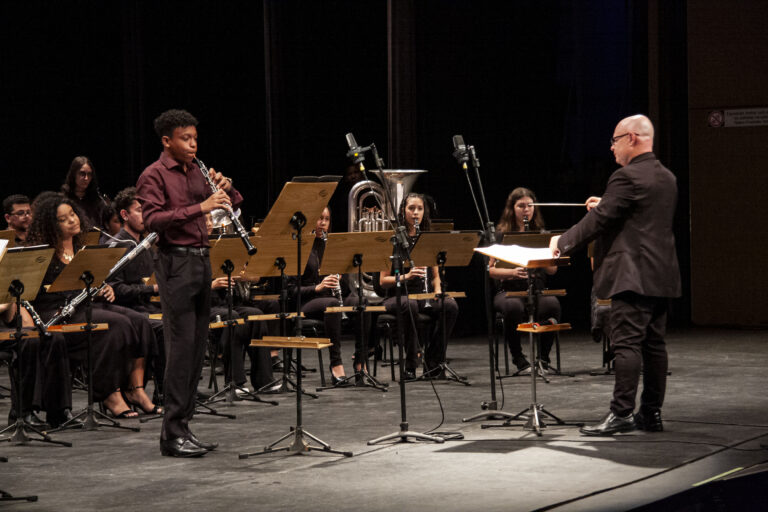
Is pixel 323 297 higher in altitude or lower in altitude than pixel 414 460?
higher

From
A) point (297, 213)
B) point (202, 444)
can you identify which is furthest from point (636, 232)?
point (202, 444)

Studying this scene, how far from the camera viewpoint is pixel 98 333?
634 cm

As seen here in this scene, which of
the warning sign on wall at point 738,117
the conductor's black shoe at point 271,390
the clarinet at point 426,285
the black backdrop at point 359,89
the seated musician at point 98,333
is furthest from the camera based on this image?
the warning sign on wall at point 738,117

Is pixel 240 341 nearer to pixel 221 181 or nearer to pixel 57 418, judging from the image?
pixel 57 418

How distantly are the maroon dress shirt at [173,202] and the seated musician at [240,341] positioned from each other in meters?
1.73

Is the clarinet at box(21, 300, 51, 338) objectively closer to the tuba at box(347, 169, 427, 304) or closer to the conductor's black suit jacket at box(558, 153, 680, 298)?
the conductor's black suit jacket at box(558, 153, 680, 298)

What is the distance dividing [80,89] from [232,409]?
4.96 metres

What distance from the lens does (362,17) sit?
34.8 ft

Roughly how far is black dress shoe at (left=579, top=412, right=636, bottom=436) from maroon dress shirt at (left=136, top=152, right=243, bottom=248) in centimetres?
204

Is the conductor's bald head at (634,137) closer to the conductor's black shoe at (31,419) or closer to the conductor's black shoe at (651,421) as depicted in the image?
the conductor's black shoe at (651,421)

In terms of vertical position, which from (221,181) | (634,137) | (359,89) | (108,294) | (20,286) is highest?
(359,89)

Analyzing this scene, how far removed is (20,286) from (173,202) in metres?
0.98

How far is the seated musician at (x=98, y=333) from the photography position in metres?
6.29

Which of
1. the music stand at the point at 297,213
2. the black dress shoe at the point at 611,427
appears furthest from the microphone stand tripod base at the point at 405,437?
the black dress shoe at the point at 611,427
